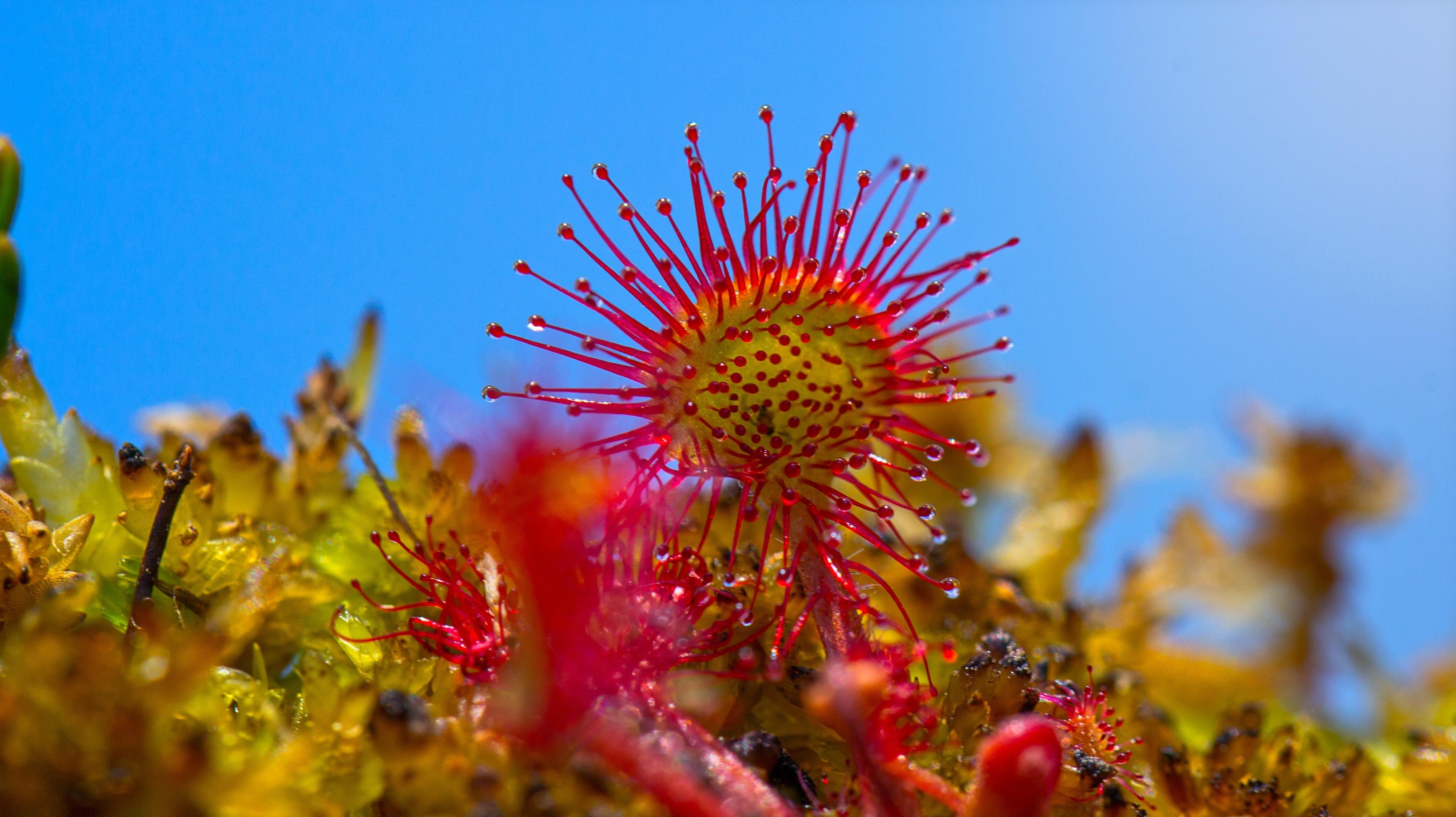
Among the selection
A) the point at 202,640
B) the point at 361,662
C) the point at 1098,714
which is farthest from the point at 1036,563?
the point at 202,640

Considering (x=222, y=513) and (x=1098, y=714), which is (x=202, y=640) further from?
(x=1098, y=714)

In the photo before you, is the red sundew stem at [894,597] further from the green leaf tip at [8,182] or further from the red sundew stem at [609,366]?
the green leaf tip at [8,182]

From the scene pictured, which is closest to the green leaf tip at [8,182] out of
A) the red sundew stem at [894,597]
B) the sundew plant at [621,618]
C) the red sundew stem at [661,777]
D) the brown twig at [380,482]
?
the sundew plant at [621,618]

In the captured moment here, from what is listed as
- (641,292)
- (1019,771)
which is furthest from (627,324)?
(1019,771)

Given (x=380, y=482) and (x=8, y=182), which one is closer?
(x=8, y=182)

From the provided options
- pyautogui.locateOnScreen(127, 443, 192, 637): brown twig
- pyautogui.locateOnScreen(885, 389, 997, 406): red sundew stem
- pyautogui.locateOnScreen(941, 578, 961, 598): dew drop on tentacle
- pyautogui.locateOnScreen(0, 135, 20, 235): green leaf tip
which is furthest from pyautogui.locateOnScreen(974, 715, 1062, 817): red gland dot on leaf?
pyautogui.locateOnScreen(0, 135, 20, 235): green leaf tip

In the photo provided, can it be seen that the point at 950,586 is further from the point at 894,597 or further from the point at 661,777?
the point at 661,777
